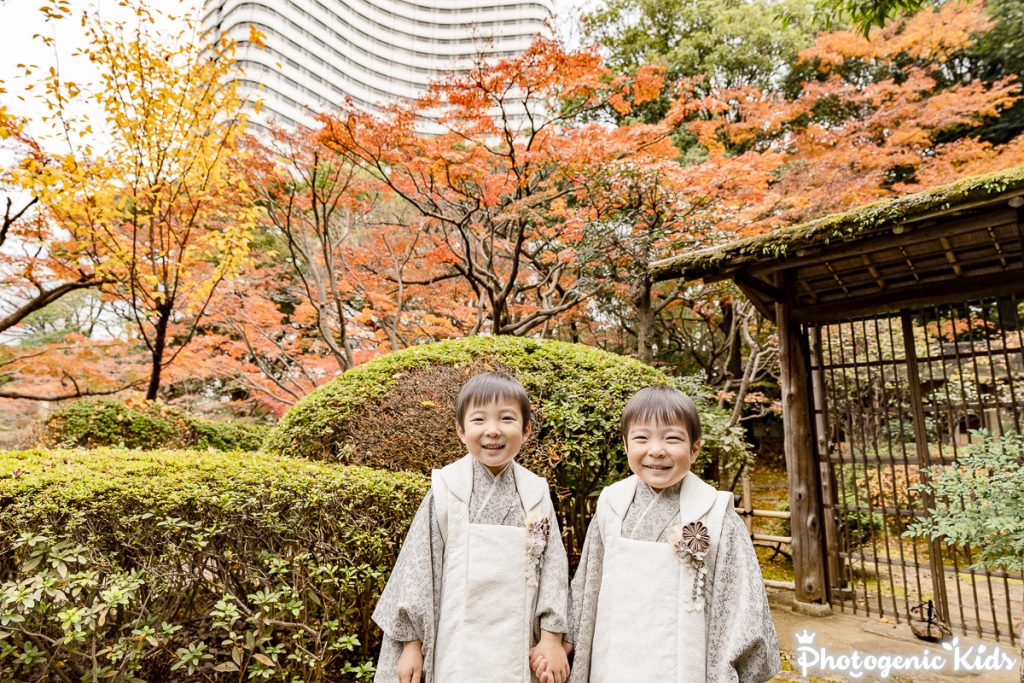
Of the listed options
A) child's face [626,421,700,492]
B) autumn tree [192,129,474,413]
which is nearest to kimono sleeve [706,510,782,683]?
child's face [626,421,700,492]

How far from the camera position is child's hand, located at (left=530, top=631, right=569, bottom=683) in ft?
6.34

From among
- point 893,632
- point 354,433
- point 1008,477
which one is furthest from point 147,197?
point 893,632

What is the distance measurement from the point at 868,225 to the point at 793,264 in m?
0.76

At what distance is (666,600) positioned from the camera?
6.10ft

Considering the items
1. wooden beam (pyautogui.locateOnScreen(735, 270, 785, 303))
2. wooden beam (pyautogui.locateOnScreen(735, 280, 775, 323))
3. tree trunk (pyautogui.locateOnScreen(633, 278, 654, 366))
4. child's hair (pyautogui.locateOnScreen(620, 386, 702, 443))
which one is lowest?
child's hair (pyautogui.locateOnScreen(620, 386, 702, 443))

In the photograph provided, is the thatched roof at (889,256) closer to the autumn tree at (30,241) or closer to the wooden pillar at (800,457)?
the wooden pillar at (800,457)

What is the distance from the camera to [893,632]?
4.67 metres

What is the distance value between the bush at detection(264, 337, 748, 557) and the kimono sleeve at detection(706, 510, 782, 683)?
2348 mm

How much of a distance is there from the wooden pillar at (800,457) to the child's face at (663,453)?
3.83 meters

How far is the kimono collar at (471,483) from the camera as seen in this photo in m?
2.12

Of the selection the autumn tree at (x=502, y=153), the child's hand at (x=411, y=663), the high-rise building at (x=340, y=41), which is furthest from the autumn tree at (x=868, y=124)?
the high-rise building at (x=340, y=41)

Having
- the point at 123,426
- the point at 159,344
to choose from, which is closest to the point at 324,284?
the point at 159,344

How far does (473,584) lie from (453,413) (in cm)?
235

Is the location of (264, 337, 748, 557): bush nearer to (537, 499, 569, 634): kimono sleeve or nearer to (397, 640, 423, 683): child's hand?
(537, 499, 569, 634): kimono sleeve
